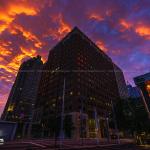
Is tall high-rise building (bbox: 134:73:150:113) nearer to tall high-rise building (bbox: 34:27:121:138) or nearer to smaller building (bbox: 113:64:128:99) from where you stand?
tall high-rise building (bbox: 34:27:121:138)

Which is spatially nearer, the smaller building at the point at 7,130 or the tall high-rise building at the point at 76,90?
the smaller building at the point at 7,130

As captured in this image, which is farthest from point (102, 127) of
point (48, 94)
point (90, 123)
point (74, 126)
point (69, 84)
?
point (48, 94)

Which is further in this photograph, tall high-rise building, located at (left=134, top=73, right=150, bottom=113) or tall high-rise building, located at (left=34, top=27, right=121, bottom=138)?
tall high-rise building, located at (left=34, top=27, right=121, bottom=138)

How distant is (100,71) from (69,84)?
137 ft

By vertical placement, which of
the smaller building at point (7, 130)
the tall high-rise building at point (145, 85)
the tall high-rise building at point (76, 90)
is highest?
the tall high-rise building at point (76, 90)

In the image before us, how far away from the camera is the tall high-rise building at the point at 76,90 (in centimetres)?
7994

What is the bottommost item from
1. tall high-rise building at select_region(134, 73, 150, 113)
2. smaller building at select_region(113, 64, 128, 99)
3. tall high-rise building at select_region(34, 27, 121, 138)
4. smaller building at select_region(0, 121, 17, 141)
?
smaller building at select_region(0, 121, 17, 141)

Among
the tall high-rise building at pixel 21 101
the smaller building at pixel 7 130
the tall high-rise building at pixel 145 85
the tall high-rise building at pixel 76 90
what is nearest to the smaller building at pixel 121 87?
the tall high-rise building at pixel 76 90

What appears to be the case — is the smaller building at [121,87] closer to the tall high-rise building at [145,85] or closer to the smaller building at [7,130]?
the tall high-rise building at [145,85]

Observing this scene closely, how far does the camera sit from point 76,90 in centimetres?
8362

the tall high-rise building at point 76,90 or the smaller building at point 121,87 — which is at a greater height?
the smaller building at point 121,87

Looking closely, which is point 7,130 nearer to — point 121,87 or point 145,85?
point 145,85

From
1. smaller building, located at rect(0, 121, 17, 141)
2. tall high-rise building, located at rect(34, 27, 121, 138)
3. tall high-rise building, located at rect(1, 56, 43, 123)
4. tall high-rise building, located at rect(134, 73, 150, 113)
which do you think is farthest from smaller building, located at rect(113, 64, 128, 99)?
smaller building, located at rect(0, 121, 17, 141)

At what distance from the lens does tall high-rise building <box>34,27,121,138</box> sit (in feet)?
262
